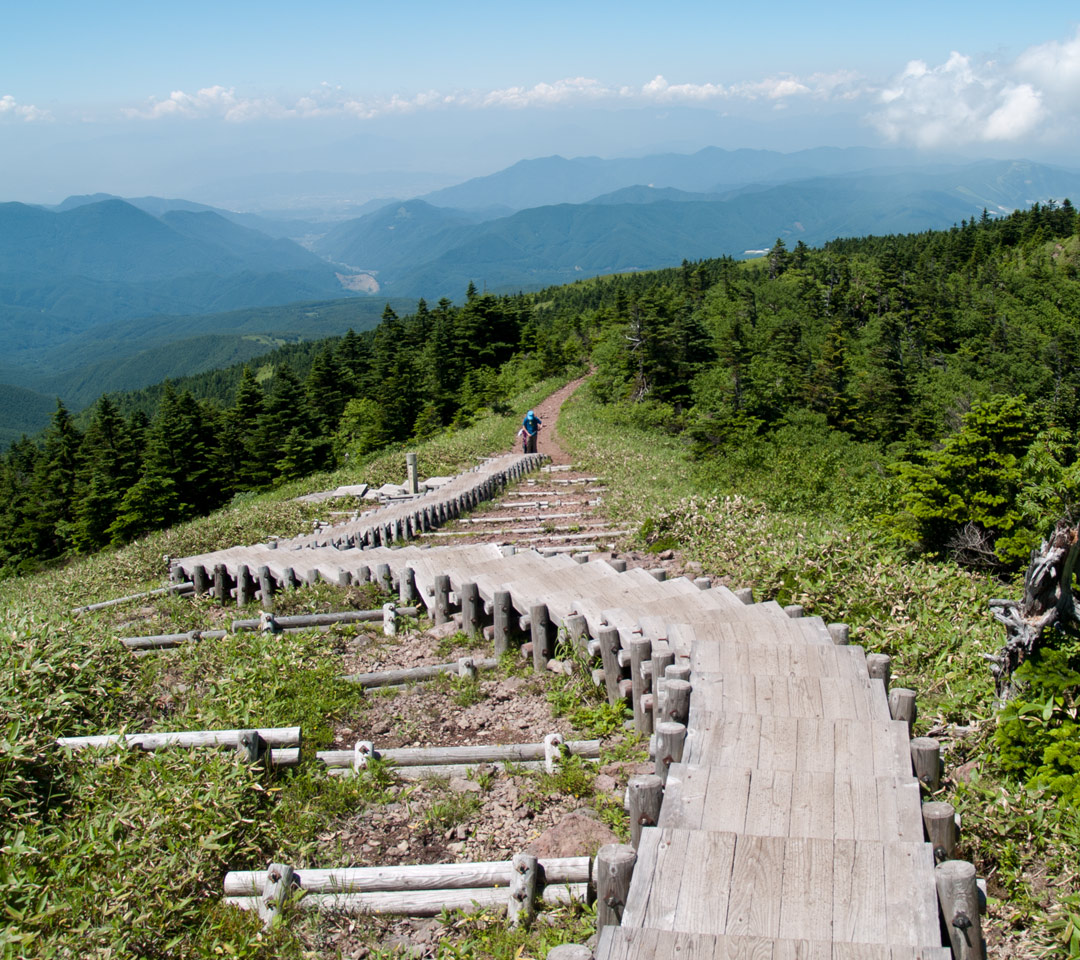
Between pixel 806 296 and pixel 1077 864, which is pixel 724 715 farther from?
pixel 806 296

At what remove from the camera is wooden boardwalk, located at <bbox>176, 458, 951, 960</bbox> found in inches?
135

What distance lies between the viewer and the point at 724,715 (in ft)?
17.1

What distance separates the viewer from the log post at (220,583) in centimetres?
1220

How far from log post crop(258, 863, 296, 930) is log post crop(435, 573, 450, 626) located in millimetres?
4740

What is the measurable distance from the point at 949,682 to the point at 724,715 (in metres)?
2.82

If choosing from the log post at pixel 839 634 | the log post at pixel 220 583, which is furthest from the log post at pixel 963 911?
the log post at pixel 220 583

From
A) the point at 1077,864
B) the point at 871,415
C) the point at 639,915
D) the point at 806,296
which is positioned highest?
the point at 806,296

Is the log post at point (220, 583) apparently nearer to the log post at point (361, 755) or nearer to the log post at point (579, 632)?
the log post at point (361, 755)

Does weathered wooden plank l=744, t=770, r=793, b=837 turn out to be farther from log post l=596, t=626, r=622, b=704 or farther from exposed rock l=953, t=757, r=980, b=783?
log post l=596, t=626, r=622, b=704

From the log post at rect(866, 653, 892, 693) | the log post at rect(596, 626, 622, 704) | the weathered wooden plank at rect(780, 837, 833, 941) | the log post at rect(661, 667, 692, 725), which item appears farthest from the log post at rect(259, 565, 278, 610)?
the weathered wooden plank at rect(780, 837, 833, 941)

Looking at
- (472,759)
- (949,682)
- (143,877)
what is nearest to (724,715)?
(472,759)

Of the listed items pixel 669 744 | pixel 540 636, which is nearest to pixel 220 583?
pixel 540 636

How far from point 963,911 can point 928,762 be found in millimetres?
1176

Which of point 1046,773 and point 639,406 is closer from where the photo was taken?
point 1046,773
